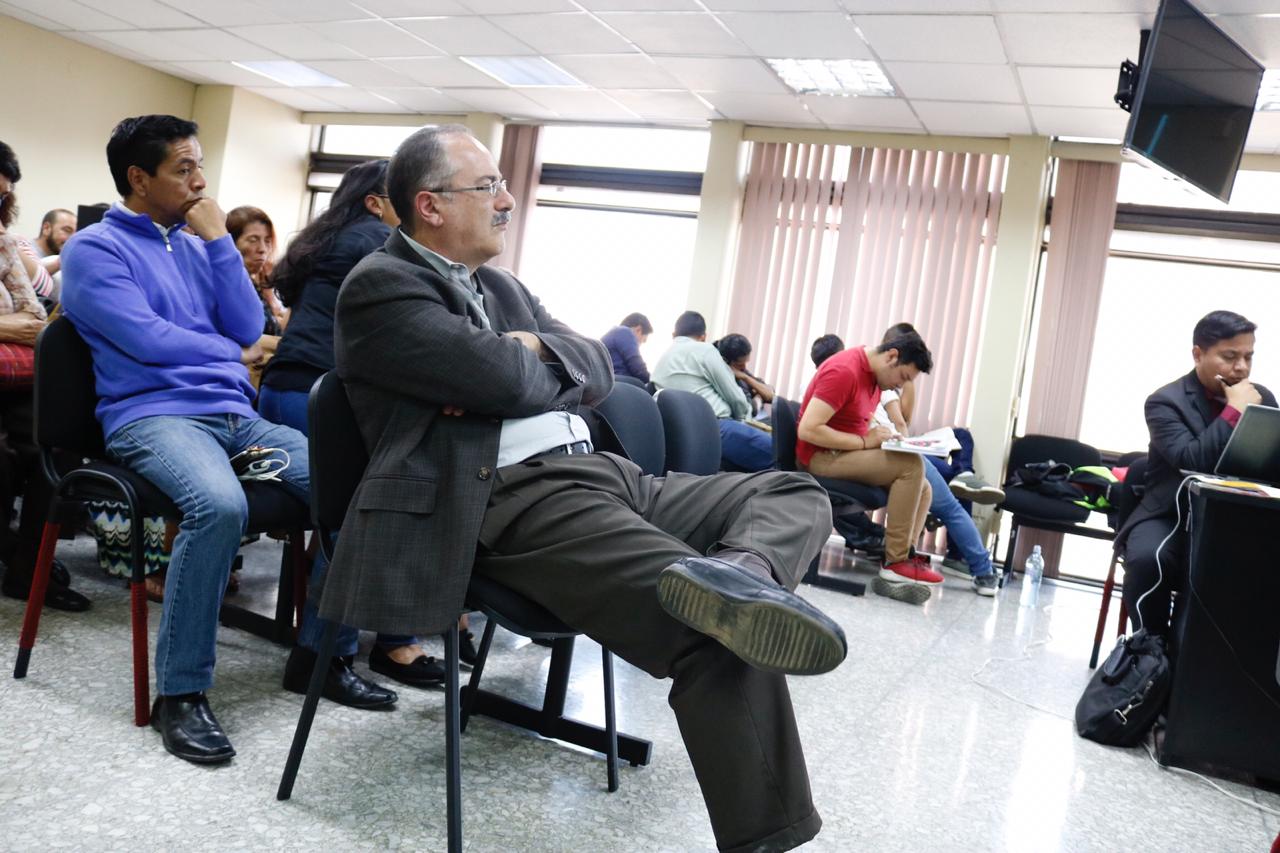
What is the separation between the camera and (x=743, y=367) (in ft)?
20.7

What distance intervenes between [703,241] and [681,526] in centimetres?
561

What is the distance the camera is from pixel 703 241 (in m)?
7.16

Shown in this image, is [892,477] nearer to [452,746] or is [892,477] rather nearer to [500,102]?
[452,746]

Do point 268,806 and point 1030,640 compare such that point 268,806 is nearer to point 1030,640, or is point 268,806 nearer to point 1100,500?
point 1030,640

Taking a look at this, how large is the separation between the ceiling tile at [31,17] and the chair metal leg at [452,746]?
7.50m

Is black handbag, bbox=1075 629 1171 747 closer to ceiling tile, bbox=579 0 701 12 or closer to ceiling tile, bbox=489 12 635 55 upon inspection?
ceiling tile, bbox=579 0 701 12

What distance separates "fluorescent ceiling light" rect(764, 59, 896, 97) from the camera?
5.49m

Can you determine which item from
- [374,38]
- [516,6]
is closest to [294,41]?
[374,38]

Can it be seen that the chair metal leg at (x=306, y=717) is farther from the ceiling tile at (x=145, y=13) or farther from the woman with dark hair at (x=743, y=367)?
the ceiling tile at (x=145, y=13)

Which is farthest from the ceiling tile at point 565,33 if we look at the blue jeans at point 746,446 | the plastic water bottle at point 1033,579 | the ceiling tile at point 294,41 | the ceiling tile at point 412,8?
the plastic water bottle at point 1033,579

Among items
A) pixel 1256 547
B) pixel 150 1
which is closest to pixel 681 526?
pixel 1256 547

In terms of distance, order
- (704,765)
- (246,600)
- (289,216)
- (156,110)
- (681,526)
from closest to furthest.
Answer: (704,765) → (681,526) → (246,600) → (156,110) → (289,216)

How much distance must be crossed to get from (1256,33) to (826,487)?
2.63m

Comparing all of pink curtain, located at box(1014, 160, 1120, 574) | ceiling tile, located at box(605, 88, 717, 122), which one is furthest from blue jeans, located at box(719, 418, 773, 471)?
ceiling tile, located at box(605, 88, 717, 122)
